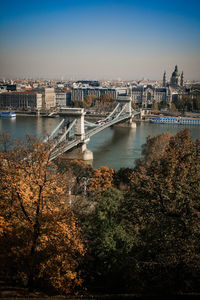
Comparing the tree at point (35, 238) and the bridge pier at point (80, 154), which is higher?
the tree at point (35, 238)

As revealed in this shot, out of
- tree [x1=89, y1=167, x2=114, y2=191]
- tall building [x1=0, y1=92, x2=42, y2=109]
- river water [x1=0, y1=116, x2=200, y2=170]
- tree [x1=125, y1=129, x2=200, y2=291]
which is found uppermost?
tall building [x1=0, y1=92, x2=42, y2=109]

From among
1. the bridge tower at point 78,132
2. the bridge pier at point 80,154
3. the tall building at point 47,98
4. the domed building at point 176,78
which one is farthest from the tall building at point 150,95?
the bridge pier at point 80,154

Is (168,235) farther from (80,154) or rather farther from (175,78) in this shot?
(175,78)

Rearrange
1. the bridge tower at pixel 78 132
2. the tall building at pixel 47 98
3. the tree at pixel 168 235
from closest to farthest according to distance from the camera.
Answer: the tree at pixel 168 235 < the bridge tower at pixel 78 132 < the tall building at pixel 47 98

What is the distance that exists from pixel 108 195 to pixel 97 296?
1362 millimetres

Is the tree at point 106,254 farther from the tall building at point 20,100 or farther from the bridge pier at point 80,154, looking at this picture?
the tall building at point 20,100

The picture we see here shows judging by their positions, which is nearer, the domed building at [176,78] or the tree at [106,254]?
the tree at [106,254]

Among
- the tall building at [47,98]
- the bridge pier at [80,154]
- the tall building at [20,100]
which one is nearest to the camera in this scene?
the bridge pier at [80,154]

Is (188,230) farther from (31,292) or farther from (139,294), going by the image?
(31,292)

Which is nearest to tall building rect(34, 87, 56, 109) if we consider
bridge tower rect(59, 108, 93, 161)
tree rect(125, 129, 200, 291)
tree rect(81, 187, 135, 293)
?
bridge tower rect(59, 108, 93, 161)

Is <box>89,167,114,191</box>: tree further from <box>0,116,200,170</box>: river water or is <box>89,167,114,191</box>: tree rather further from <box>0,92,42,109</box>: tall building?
<box>0,92,42,109</box>: tall building

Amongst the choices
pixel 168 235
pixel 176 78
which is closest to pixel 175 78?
pixel 176 78

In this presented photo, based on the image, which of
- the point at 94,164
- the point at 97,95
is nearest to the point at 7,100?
the point at 97,95

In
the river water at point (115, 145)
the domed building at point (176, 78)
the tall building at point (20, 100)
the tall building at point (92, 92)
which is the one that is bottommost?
the river water at point (115, 145)
